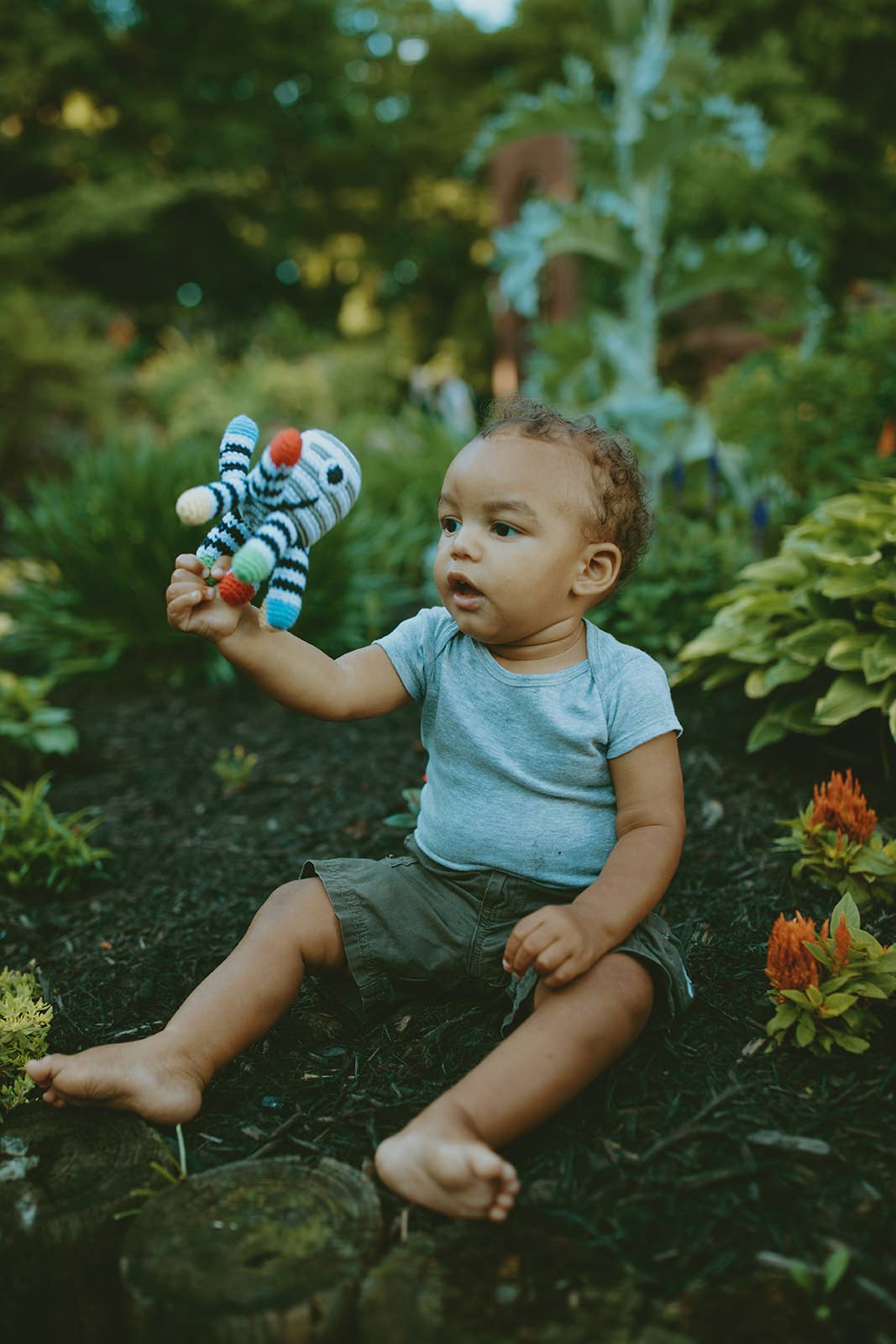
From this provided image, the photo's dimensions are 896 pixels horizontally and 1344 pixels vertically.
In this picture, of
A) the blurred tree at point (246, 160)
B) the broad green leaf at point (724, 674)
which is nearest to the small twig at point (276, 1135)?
the broad green leaf at point (724, 674)

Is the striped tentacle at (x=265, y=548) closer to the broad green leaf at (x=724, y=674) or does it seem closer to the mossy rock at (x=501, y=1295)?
the mossy rock at (x=501, y=1295)

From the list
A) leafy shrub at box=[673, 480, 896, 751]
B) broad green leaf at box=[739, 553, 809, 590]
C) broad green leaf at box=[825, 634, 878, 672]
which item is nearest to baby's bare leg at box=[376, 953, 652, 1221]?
leafy shrub at box=[673, 480, 896, 751]

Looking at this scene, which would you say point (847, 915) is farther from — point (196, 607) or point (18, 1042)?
point (18, 1042)

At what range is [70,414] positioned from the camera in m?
9.52

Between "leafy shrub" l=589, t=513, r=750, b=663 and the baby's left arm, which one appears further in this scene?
"leafy shrub" l=589, t=513, r=750, b=663

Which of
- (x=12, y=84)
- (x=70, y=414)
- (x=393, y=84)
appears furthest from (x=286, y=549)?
(x=393, y=84)

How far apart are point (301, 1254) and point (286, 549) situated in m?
0.96

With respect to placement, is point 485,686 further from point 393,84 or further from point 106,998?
point 393,84

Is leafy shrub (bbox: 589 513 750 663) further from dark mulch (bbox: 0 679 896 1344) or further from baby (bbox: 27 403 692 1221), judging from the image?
baby (bbox: 27 403 692 1221)

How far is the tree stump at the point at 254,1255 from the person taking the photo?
1.13 m

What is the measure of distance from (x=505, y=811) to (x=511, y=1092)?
0.50 meters

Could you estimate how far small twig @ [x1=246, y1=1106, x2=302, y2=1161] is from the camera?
156 centimetres

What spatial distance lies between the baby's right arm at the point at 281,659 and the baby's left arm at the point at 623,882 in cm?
44

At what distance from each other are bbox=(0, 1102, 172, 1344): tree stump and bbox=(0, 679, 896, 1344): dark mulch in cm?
16
